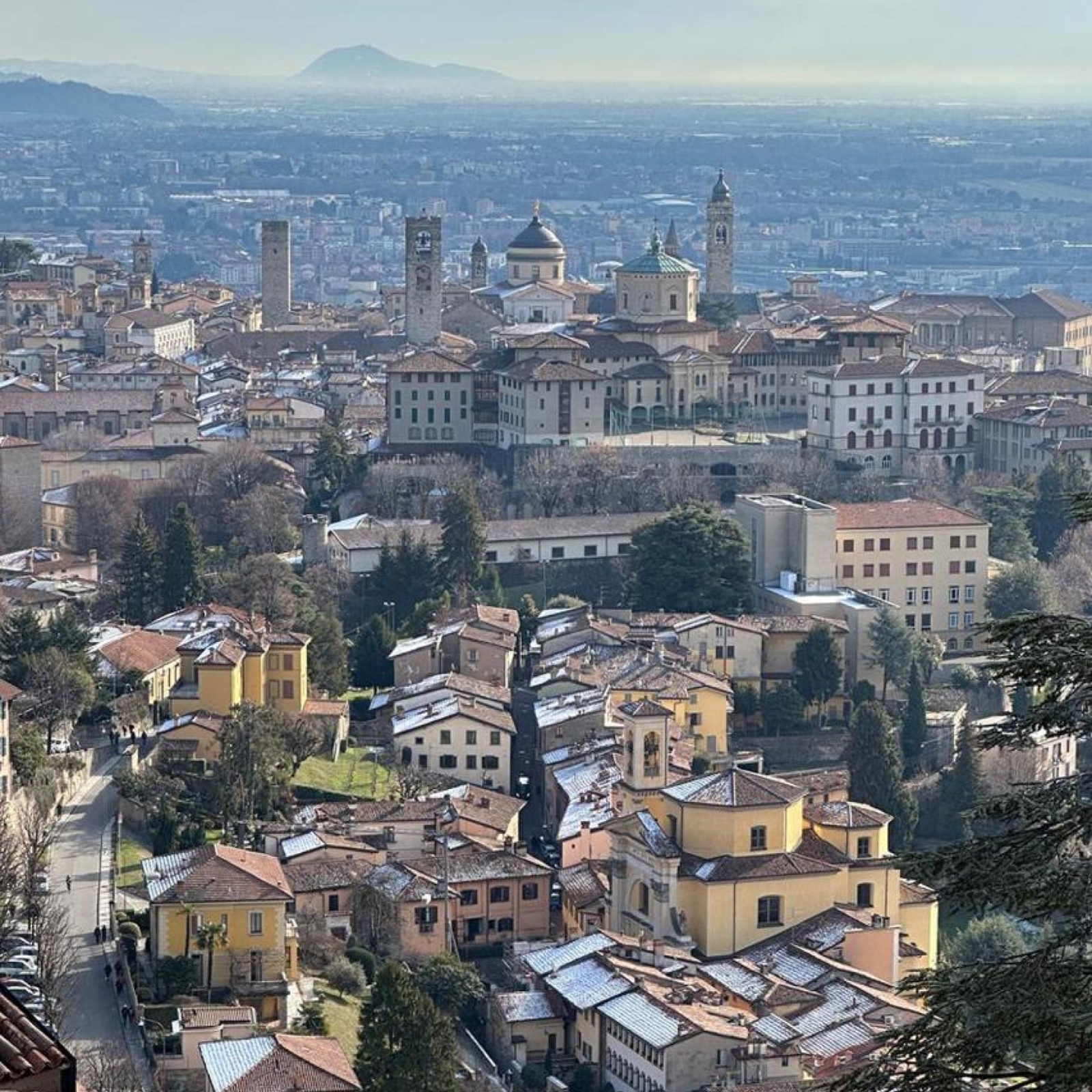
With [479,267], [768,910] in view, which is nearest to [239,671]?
[768,910]

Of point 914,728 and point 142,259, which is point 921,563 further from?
point 142,259

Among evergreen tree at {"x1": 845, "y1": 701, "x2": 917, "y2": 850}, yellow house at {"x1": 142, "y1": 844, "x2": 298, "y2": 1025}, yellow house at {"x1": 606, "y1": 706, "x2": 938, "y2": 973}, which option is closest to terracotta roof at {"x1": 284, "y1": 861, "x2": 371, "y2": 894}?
yellow house at {"x1": 142, "y1": 844, "x2": 298, "y2": 1025}

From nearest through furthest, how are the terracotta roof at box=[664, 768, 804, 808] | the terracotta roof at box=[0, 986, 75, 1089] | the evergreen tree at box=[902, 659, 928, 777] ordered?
1. the terracotta roof at box=[0, 986, 75, 1089]
2. the terracotta roof at box=[664, 768, 804, 808]
3. the evergreen tree at box=[902, 659, 928, 777]

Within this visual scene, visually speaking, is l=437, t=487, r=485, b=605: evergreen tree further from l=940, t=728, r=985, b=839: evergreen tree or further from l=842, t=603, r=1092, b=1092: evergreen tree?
l=842, t=603, r=1092, b=1092: evergreen tree

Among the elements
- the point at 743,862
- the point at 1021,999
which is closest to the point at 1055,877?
the point at 1021,999

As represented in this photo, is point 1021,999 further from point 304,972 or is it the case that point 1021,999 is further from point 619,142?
point 619,142

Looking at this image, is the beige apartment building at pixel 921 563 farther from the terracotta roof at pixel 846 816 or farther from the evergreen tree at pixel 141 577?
the terracotta roof at pixel 846 816
